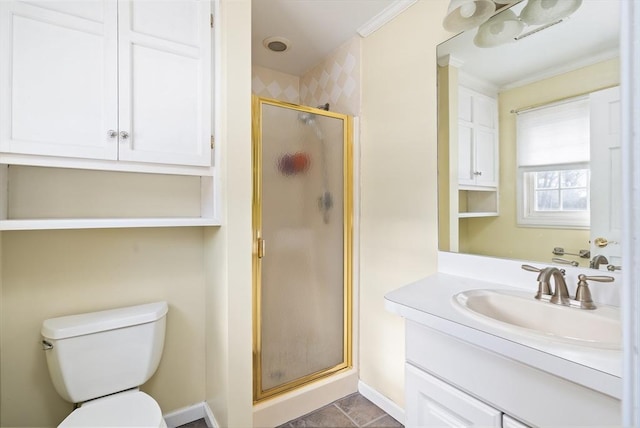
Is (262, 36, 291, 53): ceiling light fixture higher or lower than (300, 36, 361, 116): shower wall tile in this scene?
higher

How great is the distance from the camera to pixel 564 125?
47.5 inches

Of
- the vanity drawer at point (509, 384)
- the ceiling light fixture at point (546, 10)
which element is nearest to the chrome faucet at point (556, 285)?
the vanity drawer at point (509, 384)

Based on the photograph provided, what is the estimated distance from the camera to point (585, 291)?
1047 millimetres

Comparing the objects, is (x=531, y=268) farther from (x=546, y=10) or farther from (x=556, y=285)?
(x=546, y=10)

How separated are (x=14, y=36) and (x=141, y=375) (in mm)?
1486

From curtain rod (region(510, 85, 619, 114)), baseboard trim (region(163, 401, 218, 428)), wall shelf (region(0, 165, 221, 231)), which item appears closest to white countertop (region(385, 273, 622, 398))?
curtain rod (region(510, 85, 619, 114))

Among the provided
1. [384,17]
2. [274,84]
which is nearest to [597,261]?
[384,17]

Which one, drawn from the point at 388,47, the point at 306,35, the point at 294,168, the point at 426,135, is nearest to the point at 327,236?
the point at 294,168

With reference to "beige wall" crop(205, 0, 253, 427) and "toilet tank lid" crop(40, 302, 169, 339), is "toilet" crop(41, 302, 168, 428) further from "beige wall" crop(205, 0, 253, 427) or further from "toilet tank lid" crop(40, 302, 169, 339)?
"beige wall" crop(205, 0, 253, 427)

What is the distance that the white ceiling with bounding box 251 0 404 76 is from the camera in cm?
177

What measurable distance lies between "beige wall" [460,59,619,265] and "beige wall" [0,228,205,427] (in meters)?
1.52

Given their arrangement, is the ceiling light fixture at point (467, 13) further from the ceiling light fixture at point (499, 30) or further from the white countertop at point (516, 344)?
the white countertop at point (516, 344)

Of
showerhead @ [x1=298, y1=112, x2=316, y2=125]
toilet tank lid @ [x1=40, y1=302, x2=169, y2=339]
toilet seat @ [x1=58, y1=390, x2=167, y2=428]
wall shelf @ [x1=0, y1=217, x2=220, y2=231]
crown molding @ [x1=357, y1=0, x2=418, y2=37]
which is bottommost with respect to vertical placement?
toilet seat @ [x1=58, y1=390, x2=167, y2=428]

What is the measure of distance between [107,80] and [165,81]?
0.22m
